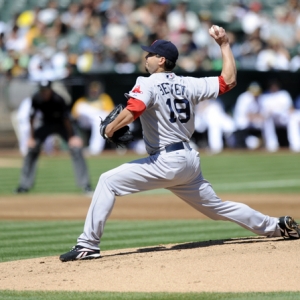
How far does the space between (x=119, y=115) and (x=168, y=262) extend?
3.91ft

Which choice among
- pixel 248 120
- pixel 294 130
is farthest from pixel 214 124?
pixel 294 130

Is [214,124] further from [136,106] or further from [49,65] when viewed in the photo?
[136,106]

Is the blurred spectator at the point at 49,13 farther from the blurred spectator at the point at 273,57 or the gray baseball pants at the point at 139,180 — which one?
the gray baseball pants at the point at 139,180

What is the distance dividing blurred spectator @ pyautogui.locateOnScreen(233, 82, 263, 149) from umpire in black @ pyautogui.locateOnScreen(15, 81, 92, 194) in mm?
9116

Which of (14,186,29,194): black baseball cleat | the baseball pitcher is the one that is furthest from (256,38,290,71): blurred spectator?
the baseball pitcher

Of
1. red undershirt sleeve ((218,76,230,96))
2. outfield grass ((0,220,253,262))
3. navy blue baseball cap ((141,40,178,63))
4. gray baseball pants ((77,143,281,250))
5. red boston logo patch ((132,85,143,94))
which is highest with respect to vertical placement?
navy blue baseball cap ((141,40,178,63))

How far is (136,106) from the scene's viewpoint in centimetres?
570

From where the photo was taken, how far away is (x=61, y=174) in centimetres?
1631

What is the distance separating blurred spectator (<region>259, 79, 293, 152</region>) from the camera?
2080 cm

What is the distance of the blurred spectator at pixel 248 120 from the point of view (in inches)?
818

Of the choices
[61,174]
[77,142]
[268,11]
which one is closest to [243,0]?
[268,11]

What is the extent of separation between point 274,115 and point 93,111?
502cm

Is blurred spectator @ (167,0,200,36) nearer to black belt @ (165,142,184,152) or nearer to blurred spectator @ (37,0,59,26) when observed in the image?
blurred spectator @ (37,0,59,26)

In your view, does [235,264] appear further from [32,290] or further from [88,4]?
[88,4]
